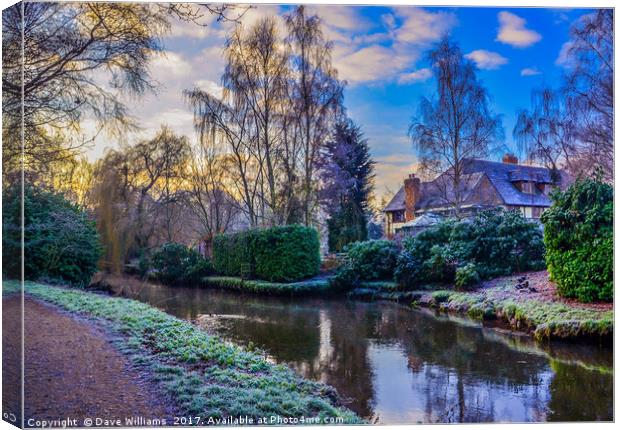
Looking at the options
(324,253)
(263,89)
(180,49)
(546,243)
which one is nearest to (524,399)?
(546,243)

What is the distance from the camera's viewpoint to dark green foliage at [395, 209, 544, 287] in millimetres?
6316

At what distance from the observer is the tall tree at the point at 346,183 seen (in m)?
5.52

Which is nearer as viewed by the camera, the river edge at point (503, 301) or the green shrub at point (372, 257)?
the river edge at point (503, 301)

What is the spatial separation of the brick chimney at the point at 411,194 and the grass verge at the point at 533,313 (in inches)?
55.3

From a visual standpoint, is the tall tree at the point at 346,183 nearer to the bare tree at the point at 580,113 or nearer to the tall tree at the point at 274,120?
the tall tree at the point at 274,120

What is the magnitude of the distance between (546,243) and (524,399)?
2.24m

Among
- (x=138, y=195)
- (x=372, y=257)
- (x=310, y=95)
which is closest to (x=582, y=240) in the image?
A: (x=372, y=257)

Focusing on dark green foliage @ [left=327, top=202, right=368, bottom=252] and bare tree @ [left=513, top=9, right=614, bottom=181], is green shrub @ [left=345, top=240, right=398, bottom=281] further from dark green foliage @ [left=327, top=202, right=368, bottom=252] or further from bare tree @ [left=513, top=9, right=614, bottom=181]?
bare tree @ [left=513, top=9, right=614, bottom=181]

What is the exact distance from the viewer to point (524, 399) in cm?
459

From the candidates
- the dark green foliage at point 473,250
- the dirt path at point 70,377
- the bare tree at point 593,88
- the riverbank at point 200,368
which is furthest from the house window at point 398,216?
the dirt path at point 70,377

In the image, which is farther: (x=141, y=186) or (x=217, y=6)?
(x=141, y=186)

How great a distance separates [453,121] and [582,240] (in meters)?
2.06

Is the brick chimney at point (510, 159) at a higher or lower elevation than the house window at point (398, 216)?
higher

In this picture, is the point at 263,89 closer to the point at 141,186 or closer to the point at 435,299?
the point at 141,186
